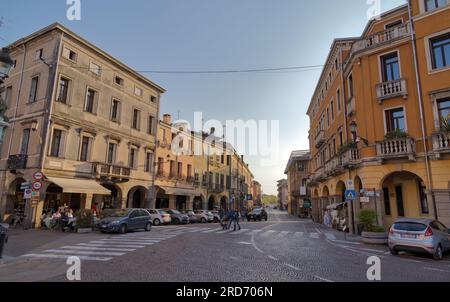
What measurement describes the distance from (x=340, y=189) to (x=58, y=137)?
23722mm

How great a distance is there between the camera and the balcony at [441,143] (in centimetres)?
1528

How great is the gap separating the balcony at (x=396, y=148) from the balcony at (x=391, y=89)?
2.85 metres

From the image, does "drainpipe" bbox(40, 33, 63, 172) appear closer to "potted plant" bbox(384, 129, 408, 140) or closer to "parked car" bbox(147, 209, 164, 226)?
"parked car" bbox(147, 209, 164, 226)

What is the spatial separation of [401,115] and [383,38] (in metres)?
5.40

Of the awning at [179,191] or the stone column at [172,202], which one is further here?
the stone column at [172,202]

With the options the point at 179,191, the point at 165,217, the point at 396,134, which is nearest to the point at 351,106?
the point at 396,134

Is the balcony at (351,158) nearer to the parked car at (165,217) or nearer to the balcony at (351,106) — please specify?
the balcony at (351,106)

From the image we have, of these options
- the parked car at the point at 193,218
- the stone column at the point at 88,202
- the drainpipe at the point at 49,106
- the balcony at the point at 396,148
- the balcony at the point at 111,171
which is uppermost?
the drainpipe at the point at 49,106

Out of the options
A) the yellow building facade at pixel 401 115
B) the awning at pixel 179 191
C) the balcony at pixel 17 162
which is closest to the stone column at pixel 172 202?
the awning at pixel 179 191

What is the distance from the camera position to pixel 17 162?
21.2 meters

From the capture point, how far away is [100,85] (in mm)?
26125

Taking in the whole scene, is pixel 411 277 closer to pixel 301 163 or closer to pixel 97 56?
pixel 97 56

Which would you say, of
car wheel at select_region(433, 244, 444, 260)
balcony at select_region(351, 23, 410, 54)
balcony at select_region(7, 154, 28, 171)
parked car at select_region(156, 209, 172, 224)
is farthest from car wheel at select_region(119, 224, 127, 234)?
balcony at select_region(351, 23, 410, 54)

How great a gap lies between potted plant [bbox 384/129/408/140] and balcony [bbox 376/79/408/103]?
7.33 ft
